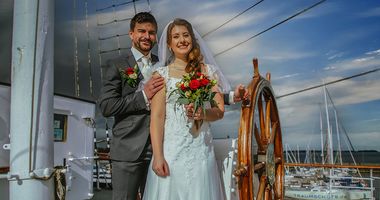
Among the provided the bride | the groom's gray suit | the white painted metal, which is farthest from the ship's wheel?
the white painted metal

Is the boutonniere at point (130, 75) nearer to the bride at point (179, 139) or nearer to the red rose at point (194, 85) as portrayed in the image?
the bride at point (179, 139)

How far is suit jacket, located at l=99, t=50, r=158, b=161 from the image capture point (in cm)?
205

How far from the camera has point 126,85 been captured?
2.15m

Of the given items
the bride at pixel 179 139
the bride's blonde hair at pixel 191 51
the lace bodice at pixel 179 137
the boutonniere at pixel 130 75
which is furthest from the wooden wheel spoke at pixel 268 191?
the boutonniere at pixel 130 75

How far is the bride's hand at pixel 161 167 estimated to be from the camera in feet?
6.52

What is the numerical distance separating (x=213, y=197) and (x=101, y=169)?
406 centimetres

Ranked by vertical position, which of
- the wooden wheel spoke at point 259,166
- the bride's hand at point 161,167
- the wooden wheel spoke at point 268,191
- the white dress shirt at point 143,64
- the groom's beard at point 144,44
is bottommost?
the wooden wheel spoke at point 268,191

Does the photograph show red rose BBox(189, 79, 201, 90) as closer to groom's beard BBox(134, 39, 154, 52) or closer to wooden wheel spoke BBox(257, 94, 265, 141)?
groom's beard BBox(134, 39, 154, 52)

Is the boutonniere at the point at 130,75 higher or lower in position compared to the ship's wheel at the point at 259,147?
higher

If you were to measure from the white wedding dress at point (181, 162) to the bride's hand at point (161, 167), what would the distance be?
0.10 feet

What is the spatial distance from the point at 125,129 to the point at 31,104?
54cm

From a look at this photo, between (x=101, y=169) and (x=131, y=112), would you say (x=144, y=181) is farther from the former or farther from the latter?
(x=101, y=169)

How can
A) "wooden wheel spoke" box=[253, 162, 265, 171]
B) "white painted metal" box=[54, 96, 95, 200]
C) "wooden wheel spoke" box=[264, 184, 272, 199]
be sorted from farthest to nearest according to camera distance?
"white painted metal" box=[54, 96, 95, 200]
"wooden wheel spoke" box=[264, 184, 272, 199]
"wooden wheel spoke" box=[253, 162, 265, 171]

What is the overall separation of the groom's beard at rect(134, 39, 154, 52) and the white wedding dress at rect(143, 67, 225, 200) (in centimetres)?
21
